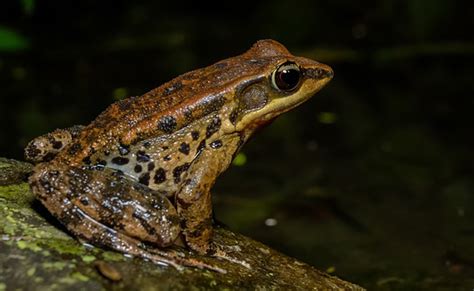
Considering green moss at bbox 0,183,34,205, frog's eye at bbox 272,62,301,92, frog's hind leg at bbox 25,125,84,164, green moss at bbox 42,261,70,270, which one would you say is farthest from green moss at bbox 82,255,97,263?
frog's eye at bbox 272,62,301,92

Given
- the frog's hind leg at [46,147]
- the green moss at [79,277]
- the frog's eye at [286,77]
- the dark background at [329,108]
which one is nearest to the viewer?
the green moss at [79,277]

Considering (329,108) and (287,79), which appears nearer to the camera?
(287,79)

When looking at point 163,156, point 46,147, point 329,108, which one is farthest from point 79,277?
point 329,108

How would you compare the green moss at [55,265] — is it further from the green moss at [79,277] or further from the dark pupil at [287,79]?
the dark pupil at [287,79]

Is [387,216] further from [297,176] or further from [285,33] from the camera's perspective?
[285,33]

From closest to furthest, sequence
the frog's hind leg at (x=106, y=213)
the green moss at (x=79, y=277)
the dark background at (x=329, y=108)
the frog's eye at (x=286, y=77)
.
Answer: the green moss at (x=79, y=277) < the frog's hind leg at (x=106, y=213) < the frog's eye at (x=286, y=77) < the dark background at (x=329, y=108)

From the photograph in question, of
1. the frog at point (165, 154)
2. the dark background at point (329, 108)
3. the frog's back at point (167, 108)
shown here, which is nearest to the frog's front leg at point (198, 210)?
the frog at point (165, 154)

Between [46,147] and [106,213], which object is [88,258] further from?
[46,147]
